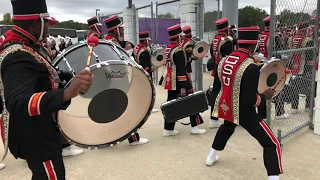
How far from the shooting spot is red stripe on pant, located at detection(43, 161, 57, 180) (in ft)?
6.67

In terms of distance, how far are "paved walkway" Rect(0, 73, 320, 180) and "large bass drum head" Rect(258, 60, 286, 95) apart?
1.04 meters

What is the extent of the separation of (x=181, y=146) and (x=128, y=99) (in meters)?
2.41

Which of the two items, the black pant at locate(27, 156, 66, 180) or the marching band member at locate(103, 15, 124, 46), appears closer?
the black pant at locate(27, 156, 66, 180)

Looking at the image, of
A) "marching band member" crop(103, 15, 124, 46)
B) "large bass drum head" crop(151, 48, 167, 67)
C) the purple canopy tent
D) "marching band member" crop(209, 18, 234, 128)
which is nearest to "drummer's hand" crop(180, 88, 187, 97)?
"marching band member" crop(209, 18, 234, 128)

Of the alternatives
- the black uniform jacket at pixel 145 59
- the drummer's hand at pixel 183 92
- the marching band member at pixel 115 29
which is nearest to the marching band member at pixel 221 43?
the drummer's hand at pixel 183 92

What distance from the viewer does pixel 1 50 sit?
184cm

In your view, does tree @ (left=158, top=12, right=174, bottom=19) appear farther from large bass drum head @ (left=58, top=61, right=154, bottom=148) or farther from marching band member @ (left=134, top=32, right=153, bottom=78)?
large bass drum head @ (left=58, top=61, right=154, bottom=148)

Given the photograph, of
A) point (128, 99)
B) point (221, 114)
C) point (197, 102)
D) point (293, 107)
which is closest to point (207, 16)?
point (293, 107)

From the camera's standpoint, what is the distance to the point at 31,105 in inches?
59.8

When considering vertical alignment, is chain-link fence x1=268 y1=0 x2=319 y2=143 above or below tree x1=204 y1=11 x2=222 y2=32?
below

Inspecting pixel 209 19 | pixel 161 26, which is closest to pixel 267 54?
pixel 209 19

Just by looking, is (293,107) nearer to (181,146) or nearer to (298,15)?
(298,15)

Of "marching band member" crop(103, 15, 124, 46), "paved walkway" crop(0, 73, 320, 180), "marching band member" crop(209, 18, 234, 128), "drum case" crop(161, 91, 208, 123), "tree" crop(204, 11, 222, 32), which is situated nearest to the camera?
"paved walkway" crop(0, 73, 320, 180)

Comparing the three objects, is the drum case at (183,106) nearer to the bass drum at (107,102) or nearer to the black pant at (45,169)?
the bass drum at (107,102)
